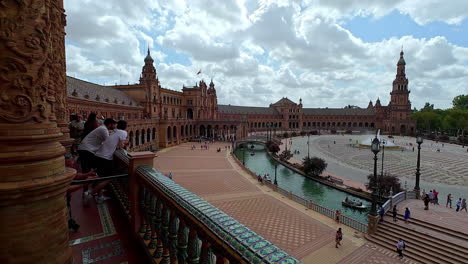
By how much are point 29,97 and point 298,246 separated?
549 inches

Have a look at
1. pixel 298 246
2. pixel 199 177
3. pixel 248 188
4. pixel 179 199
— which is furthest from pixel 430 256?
pixel 199 177

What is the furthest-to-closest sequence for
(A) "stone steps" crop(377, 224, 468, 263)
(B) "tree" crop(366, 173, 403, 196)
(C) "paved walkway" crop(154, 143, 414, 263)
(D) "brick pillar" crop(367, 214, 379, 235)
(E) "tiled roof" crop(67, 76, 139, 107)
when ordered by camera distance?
(E) "tiled roof" crop(67, 76, 139, 107), (B) "tree" crop(366, 173, 403, 196), (D) "brick pillar" crop(367, 214, 379, 235), (C) "paved walkway" crop(154, 143, 414, 263), (A) "stone steps" crop(377, 224, 468, 263)

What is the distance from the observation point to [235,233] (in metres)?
2.09

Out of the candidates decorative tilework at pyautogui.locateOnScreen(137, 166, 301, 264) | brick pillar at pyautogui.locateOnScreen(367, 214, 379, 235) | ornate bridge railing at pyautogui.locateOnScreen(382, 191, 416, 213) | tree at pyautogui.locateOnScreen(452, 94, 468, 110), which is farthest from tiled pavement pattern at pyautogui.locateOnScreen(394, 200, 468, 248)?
tree at pyautogui.locateOnScreen(452, 94, 468, 110)

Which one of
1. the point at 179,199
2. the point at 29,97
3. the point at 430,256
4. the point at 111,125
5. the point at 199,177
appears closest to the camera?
the point at 29,97

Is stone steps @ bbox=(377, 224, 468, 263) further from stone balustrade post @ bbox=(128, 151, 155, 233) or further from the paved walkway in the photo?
stone balustrade post @ bbox=(128, 151, 155, 233)

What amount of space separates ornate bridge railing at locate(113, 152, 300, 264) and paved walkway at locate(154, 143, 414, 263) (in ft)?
34.3

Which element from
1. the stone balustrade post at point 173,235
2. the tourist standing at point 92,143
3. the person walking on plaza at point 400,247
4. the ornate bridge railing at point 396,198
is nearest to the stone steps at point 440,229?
the ornate bridge railing at point 396,198

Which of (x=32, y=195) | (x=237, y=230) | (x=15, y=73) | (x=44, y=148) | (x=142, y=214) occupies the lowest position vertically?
(x=142, y=214)

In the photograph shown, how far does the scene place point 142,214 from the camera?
4.41 m

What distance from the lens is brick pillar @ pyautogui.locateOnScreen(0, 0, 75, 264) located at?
7.00 feet

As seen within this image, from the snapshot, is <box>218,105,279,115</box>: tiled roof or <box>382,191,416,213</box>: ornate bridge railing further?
→ <box>218,105,279,115</box>: tiled roof

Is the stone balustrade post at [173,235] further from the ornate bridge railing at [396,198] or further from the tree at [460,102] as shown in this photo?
the tree at [460,102]

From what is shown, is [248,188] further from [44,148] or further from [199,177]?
[44,148]
